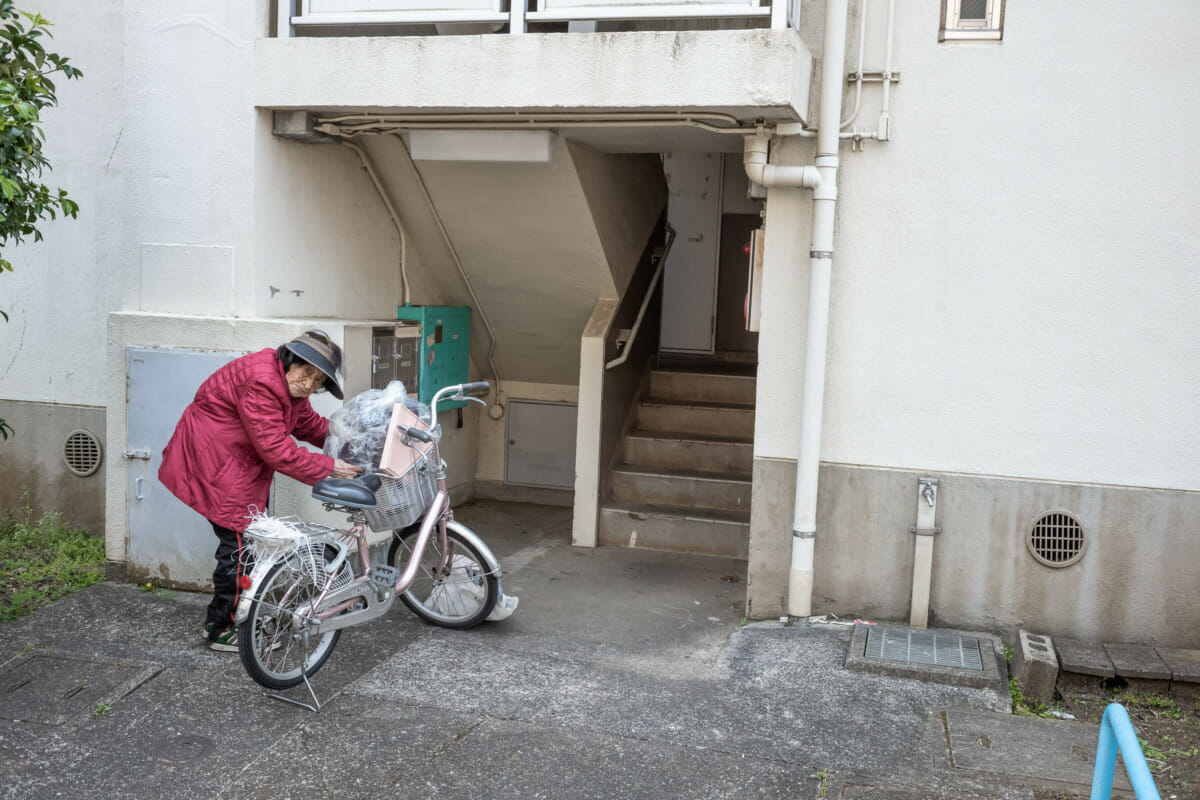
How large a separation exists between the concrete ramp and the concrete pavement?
2.61 meters

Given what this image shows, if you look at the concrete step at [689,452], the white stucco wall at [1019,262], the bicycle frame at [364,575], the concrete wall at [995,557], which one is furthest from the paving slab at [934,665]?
the concrete step at [689,452]

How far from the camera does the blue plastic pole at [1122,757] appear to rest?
2379 mm

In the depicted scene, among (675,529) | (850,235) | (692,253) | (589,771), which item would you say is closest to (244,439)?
(589,771)

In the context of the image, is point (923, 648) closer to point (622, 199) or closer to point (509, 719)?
point (509, 719)

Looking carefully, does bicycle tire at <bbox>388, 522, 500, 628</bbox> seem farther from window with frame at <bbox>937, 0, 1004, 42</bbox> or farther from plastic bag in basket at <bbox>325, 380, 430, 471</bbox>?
window with frame at <bbox>937, 0, 1004, 42</bbox>

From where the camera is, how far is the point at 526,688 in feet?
16.1

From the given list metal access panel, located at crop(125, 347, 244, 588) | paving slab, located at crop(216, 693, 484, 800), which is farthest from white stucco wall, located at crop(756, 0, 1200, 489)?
metal access panel, located at crop(125, 347, 244, 588)

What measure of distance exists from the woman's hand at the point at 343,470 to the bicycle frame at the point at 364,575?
0.56ft

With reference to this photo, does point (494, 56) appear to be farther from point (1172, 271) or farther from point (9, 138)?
point (1172, 271)

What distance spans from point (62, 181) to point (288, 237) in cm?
184

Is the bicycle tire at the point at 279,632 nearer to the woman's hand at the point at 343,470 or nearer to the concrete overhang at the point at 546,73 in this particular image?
the woman's hand at the point at 343,470

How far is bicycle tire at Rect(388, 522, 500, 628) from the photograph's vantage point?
5422 millimetres

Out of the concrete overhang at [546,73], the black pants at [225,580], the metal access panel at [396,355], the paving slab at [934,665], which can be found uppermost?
the concrete overhang at [546,73]

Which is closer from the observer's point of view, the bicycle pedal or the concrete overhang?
the bicycle pedal
